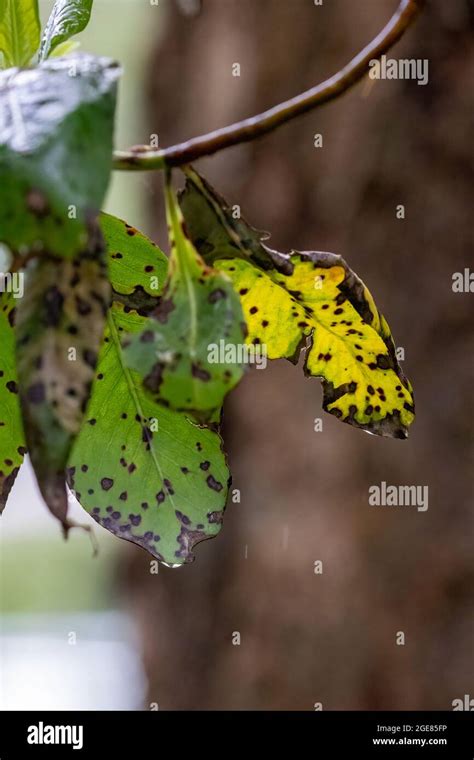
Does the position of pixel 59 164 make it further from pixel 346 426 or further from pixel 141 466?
pixel 346 426

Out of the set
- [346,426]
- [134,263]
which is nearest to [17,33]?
[134,263]

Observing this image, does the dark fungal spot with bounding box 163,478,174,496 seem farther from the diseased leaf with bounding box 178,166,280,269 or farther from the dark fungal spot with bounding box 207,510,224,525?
the diseased leaf with bounding box 178,166,280,269

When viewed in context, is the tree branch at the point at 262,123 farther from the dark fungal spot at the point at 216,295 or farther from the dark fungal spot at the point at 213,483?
the dark fungal spot at the point at 213,483

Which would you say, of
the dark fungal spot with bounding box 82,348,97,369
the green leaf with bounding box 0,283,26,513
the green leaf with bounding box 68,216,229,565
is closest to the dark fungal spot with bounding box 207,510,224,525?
the green leaf with bounding box 68,216,229,565

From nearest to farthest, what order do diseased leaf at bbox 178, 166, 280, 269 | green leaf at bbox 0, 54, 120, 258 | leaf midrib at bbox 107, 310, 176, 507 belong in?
green leaf at bbox 0, 54, 120, 258 → diseased leaf at bbox 178, 166, 280, 269 → leaf midrib at bbox 107, 310, 176, 507

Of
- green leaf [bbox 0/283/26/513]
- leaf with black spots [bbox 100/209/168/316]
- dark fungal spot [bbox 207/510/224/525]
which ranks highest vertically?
leaf with black spots [bbox 100/209/168/316]

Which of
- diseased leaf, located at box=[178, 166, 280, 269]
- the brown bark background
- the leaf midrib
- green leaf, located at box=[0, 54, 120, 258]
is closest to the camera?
green leaf, located at box=[0, 54, 120, 258]
